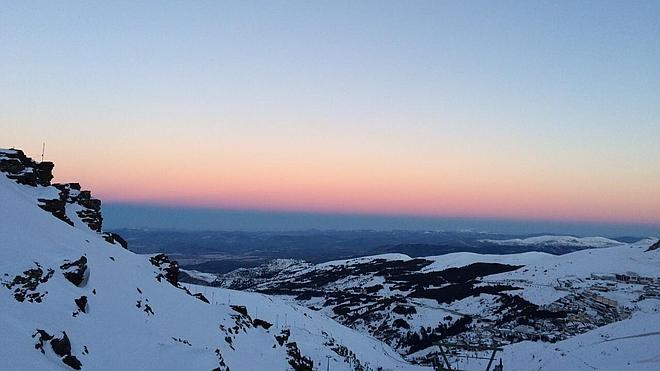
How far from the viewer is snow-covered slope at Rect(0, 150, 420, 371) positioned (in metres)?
13.7

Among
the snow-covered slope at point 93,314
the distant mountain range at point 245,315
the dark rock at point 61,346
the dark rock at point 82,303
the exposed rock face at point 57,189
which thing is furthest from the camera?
the exposed rock face at point 57,189

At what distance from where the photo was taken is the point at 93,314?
17.2 meters

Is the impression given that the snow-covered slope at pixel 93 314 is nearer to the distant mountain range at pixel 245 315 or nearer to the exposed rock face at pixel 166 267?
the distant mountain range at pixel 245 315

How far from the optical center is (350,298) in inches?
3725

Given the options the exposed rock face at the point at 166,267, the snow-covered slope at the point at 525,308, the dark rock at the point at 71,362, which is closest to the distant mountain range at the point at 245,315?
the dark rock at the point at 71,362

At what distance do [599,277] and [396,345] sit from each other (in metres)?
40.3

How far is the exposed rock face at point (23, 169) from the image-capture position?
94.8 feet

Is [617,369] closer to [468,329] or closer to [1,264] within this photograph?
[1,264]

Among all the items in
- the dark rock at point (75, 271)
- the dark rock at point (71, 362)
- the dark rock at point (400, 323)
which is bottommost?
the dark rock at point (400, 323)

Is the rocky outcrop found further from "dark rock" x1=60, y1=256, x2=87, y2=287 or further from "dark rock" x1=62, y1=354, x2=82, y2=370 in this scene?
"dark rock" x1=60, y1=256, x2=87, y2=287

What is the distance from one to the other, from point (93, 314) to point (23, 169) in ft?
60.0

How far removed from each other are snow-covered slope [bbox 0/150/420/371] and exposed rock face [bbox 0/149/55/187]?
0.08m

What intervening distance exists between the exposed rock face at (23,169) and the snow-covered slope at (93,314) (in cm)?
8

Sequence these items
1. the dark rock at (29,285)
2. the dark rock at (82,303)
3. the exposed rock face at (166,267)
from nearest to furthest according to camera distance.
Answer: the dark rock at (29,285) → the dark rock at (82,303) → the exposed rock face at (166,267)
